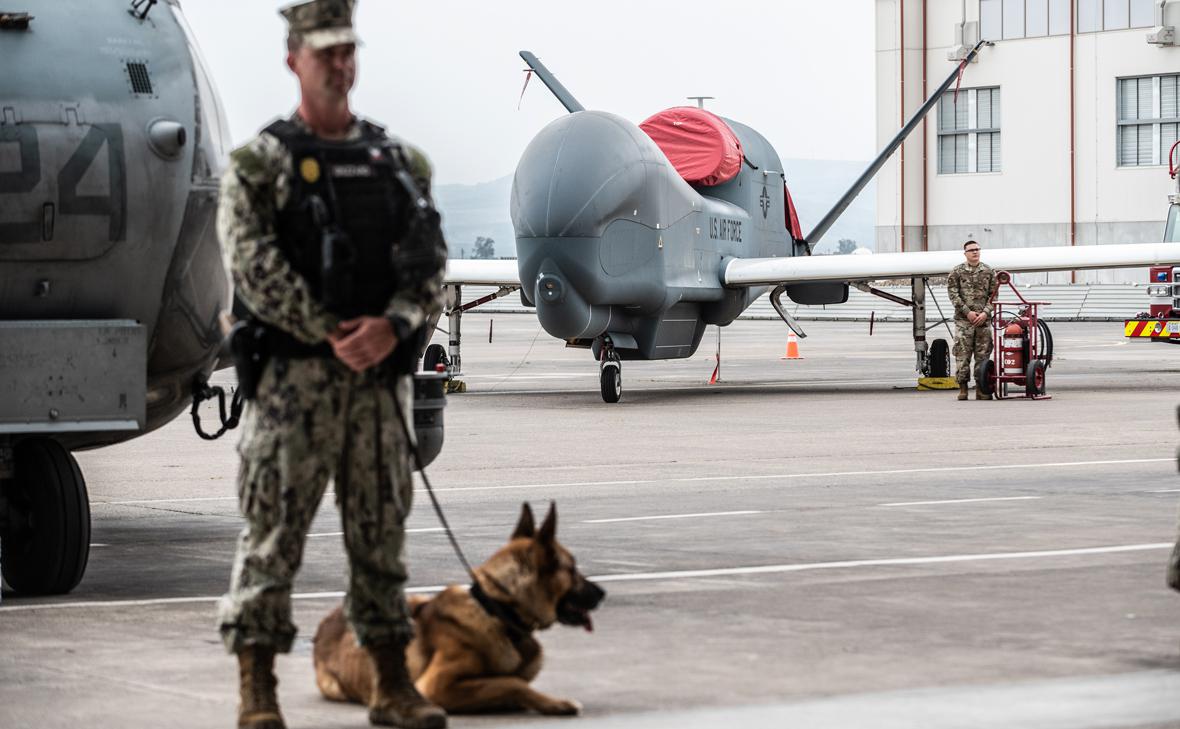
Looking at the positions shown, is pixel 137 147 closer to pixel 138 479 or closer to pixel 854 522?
pixel 854 522

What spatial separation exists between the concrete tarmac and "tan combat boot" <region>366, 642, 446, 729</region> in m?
0.20

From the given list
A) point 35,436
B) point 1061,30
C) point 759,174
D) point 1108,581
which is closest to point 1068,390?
point 759,174

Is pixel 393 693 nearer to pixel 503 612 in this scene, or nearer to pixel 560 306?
pixel 503 612

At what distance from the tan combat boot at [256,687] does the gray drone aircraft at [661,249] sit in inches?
698

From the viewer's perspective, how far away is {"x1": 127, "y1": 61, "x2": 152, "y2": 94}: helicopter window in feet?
30.0

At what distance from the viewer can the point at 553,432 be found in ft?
63.9

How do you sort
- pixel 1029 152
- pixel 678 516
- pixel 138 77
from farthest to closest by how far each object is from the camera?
pixel 1029 152 < pixel 678 516 < pixel 138 77

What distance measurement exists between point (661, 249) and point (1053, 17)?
1885 inches

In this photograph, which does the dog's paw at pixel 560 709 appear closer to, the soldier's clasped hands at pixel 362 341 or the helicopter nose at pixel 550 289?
the soldier's clasped hands at pixel 362 341

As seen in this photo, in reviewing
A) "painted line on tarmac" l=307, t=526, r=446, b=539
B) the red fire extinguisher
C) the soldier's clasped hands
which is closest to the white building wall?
the red fire extinguisher

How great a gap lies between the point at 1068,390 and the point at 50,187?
59.9ft

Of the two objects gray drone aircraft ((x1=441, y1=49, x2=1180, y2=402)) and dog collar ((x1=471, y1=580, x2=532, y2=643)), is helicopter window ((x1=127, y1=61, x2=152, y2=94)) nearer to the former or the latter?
dog collar ((x1=471, y1=580, x2=532, y2=643))

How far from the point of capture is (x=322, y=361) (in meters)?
5.77

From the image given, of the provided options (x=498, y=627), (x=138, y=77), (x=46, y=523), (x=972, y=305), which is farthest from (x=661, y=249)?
(x=498, y=627)
